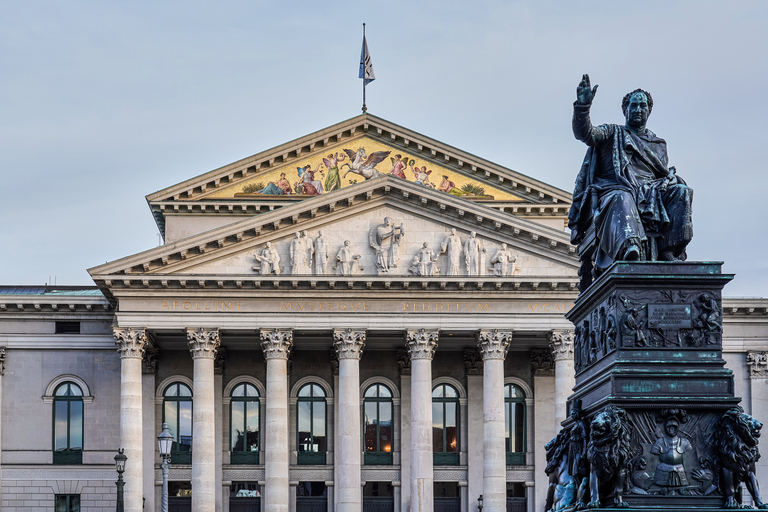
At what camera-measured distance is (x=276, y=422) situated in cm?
5662

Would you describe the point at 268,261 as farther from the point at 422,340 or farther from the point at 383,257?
the point at 422,340

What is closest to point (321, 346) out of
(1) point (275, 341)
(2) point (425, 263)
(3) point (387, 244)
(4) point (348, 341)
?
(4) point (348, 341)

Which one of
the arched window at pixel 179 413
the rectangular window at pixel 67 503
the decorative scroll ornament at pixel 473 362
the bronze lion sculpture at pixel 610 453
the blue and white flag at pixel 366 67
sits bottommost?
the rectangular window at pixel 67 503

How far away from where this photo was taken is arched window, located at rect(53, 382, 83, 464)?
61750 millimetres

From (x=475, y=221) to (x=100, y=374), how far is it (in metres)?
18.9

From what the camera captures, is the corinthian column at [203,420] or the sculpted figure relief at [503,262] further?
the sculpted figure relief at [503,262]

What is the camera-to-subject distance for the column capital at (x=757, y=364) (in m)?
62.6

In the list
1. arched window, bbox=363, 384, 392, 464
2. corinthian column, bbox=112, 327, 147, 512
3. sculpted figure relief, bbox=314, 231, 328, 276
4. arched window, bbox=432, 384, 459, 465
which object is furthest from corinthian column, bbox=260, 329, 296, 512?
arched window, bbox=432, 384, 459, 465

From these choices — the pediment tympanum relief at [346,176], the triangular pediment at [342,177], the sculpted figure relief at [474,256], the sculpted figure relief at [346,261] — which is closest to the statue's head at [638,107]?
the sculpted figure relief at [346,261]

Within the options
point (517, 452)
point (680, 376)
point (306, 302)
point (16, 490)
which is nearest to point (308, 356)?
point (306, 302)

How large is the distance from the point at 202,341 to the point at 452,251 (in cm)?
1120

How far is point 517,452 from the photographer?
2469 inches

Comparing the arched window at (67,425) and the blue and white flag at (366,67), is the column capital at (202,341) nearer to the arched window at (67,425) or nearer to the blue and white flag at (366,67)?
the arched window at (67,425)

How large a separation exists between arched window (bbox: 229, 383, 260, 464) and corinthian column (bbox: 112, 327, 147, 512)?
17.9ft
